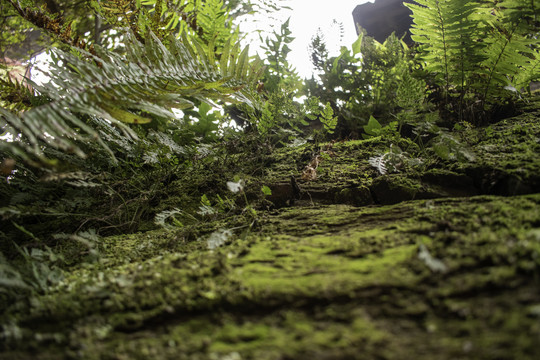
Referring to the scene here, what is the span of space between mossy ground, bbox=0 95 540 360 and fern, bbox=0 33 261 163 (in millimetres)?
518

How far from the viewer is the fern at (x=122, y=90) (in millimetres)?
1126

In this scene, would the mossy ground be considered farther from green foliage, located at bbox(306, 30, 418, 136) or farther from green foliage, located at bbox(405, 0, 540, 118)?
green foliage, located at bbox(306, 30, 418, 136)

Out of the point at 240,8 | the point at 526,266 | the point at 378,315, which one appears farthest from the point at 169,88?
the point at 240,8

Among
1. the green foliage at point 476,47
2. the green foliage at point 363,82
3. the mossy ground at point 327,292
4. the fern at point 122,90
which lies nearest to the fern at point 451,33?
the green foliage at point 476,47

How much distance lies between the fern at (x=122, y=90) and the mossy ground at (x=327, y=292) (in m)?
0.52

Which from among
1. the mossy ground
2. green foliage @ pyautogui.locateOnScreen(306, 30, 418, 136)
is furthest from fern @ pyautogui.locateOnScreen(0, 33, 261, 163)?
green foliage @ pyautogui.locateOnScreen(306, 30, 418, 136)

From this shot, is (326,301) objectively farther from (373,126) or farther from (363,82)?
(363,82)

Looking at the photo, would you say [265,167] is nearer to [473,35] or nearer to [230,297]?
[230,297]

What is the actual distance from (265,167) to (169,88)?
0.97m

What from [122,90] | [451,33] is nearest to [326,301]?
[122,90]

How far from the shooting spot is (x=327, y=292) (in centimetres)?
78

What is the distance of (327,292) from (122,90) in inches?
54.5

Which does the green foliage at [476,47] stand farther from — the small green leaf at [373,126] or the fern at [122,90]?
the fern at [122,90]

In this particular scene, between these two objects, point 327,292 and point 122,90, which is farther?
point 122,90
